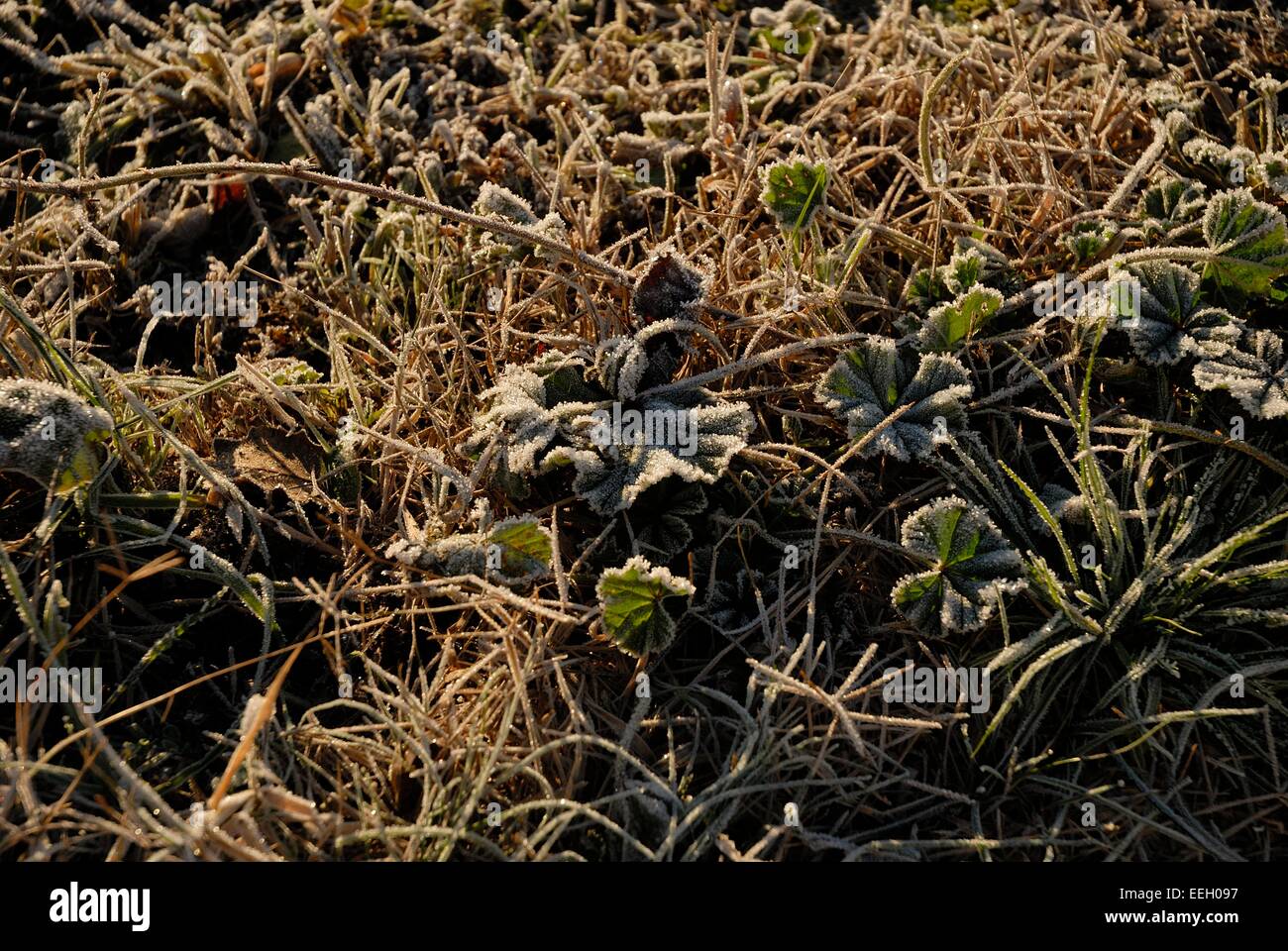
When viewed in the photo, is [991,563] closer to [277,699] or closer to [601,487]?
[601,487]

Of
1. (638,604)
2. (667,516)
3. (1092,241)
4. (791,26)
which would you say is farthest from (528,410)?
(791,26)

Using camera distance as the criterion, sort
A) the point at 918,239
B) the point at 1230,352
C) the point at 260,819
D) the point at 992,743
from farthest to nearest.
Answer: the point at 918,239, the point at 1230,352, the point at 992,743, the point at 260,819

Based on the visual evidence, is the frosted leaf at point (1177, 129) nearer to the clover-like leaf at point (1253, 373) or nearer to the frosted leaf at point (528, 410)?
the clover-like leaf at point (1253, 373)

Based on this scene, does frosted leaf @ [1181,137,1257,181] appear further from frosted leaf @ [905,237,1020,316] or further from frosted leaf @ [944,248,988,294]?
frosted leaf @ [944,248,988,294]

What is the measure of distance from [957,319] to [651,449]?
648mm

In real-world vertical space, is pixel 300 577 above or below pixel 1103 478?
below

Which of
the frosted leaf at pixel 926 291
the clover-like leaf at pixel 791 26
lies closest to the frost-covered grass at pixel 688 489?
the frosted leaf at pixel 926 291

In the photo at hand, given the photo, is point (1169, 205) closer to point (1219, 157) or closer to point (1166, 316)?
point (1219, 157)

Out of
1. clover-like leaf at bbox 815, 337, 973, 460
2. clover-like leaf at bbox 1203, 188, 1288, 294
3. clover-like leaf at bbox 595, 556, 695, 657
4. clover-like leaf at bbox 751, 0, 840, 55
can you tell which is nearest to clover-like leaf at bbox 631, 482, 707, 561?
clover-like leaf at bbox 595, 556, 695, 657

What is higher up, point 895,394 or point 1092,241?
point 1092,241

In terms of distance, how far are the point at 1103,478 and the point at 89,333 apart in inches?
86.2

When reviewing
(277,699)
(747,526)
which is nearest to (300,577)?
(277,699)

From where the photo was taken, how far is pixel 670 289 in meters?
2.12
